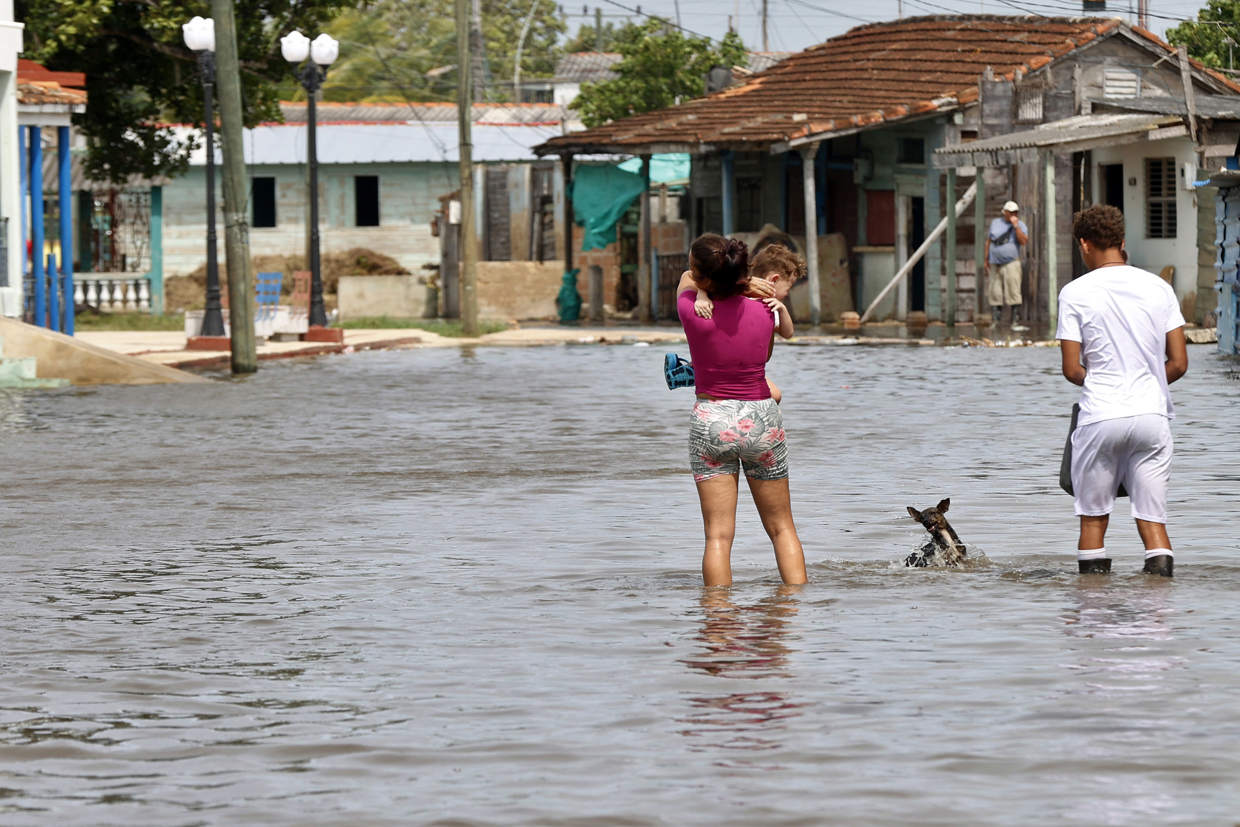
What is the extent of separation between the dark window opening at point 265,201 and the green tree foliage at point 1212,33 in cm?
2089

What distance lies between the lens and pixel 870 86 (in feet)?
125

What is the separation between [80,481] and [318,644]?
21.2ft

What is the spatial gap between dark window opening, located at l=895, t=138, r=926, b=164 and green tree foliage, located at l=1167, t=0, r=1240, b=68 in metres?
6.15

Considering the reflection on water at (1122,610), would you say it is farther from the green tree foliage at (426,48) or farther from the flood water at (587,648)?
the green tree foliage at (426,48)

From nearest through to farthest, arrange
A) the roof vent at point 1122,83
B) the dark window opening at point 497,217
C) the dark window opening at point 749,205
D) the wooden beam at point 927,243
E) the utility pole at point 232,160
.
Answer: the utility pole at point 232,160, the wooden beam at point 927,243, the roof vent at point 1122,83, the dark window opening at point 749,205, the dark window opening at point 497,217

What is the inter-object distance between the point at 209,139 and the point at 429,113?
1034 inches

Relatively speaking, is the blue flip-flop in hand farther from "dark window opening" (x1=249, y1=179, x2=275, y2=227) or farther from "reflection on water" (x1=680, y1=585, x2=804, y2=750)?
"dark window opening" (x1=249, y1=179, x2=275, y2=227)

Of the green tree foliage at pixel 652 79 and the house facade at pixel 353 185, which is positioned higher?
the green tree foliage at pixel 652 79

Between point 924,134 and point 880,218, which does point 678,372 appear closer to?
point 924,134

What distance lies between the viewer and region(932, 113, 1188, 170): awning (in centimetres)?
2933

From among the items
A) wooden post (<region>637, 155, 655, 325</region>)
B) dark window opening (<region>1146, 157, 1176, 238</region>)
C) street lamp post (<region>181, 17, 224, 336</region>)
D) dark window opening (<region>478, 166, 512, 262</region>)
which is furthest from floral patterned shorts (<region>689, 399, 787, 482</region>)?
dark window opening (<region>478, 166, 512, 262</region>)

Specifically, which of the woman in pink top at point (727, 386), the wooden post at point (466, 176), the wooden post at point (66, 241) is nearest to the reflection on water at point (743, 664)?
the woman in pink top at point (727, 386)

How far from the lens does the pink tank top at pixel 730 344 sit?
8.12 m

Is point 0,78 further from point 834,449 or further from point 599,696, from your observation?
point 599,696
